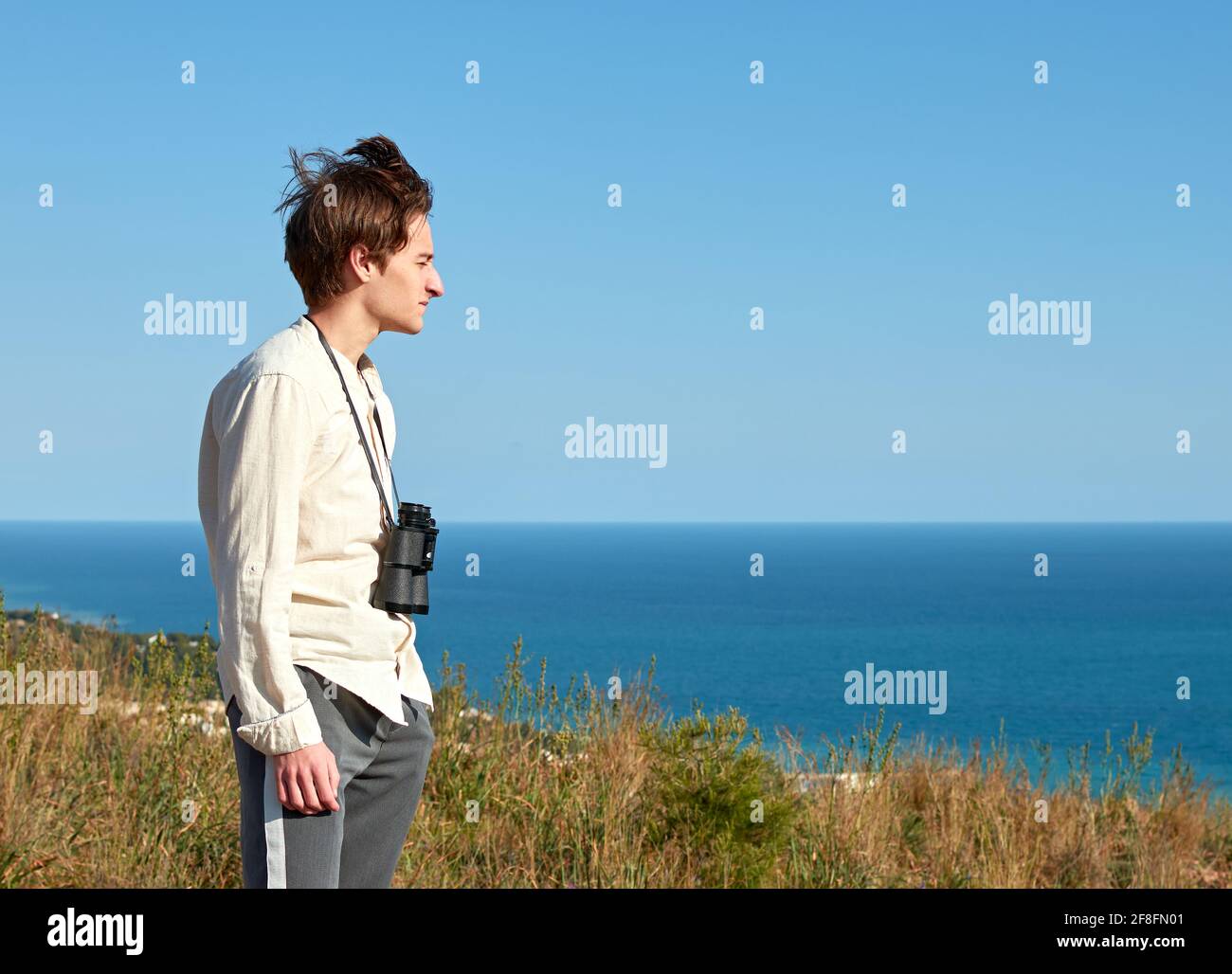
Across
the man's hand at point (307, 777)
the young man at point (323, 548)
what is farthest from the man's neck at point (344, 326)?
the man's hand at point (307, 777)

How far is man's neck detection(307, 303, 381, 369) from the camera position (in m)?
2.05

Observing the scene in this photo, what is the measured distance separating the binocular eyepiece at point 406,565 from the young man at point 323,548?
0.02m

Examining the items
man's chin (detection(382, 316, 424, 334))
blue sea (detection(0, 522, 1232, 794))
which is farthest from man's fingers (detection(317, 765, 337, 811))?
blue sea (detection(0, 522, 1232, 794))

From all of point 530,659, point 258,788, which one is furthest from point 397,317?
point 530,659

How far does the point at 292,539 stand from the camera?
182cm

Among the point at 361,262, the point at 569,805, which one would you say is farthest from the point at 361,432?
the point at 569,805

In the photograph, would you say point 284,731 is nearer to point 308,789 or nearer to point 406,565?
point 308,789

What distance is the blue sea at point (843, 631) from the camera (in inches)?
1470

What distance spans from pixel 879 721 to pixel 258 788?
3.04 metres

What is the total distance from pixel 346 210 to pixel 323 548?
1.98ft

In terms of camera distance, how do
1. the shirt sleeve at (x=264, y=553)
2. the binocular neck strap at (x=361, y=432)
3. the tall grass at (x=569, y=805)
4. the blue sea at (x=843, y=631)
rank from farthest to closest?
1. the blue sea at (x=843, y=631)
2. the tall grass at (x=569, y=805)
3. the binocular neck strap at (x=361, y=432)
4. the shirt sleeve at (x=264, y=553)

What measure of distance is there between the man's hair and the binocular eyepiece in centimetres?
43

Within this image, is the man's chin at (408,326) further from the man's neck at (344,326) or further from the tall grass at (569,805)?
the tall grass at (569,805)
